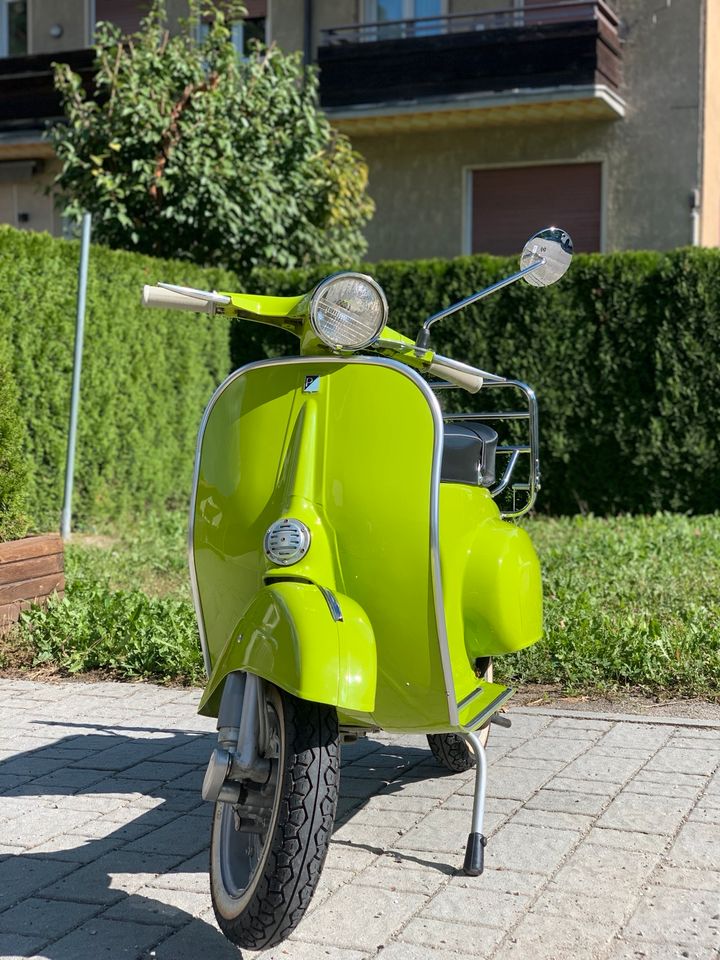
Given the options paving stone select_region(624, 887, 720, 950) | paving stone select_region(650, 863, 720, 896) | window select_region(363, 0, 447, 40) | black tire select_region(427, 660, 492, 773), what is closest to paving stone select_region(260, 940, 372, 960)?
paving stone select_region(624, 887, 720, 950)

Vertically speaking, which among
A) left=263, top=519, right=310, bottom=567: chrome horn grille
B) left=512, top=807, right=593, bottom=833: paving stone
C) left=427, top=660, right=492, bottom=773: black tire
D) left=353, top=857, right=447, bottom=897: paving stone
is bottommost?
left=353, top=857, right=447, bottom=897: paving stone

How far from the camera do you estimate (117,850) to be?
10.8 ft

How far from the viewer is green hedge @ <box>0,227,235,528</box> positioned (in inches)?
334

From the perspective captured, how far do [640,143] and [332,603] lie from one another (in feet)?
41.4

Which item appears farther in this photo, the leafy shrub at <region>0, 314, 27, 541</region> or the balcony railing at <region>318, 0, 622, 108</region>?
the balcony railing at <region>318, 0, 622, 108</region>

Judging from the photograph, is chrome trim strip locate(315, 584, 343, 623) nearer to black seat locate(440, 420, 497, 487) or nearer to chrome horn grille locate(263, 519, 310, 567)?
chrome horn grille locate(263, 519, 310, 567)

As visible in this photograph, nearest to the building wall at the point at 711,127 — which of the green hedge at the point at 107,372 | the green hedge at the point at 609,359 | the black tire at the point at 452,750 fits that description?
the green hedge at the point at 609,359

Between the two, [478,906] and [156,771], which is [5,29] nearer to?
[156,771]

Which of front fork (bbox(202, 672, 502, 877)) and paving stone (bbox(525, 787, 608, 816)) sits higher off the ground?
front fork (bbox(202, 672, 502, 877))

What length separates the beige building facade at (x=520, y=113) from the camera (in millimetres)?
13820

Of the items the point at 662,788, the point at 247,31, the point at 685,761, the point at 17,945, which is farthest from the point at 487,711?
the point at 247,31

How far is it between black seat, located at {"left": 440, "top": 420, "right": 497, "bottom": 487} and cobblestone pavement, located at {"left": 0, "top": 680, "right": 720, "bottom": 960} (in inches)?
39.9

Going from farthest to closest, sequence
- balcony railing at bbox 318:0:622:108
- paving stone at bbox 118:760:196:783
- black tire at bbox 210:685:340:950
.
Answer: balcony railing at bbox 318:0:622:108
paving stone at bbox 118:760:196:783
black tire at bbox 210:685:340:950

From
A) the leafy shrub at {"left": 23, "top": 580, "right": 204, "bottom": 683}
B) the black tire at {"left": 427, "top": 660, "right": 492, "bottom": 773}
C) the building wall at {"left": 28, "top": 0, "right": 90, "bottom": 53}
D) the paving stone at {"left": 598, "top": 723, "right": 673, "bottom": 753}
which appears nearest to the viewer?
the black tire at {"left": 427, "top": 660, "right": 492, "bottom": 773}
